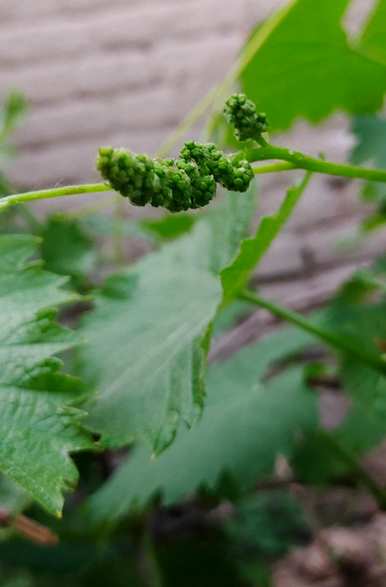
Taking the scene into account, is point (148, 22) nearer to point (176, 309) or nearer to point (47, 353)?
point (176, 309)

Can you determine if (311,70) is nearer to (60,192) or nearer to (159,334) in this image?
(159,334)

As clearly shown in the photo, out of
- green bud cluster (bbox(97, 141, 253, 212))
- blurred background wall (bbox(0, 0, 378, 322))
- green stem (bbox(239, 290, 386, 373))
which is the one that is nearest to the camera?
green bud cluster (bbox(97, 141, 253, 212))

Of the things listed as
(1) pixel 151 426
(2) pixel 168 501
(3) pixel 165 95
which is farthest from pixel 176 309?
(3) pixel 165 95

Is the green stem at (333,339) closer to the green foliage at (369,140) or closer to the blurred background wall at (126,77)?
the green foliage at (369,140)

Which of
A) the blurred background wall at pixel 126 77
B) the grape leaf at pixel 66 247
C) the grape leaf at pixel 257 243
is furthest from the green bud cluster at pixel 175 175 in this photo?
the blurred background wall at pixel 126 77

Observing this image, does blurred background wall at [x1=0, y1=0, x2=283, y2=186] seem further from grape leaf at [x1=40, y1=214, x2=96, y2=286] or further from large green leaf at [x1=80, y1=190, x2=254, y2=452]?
large green leaf at [x1=80, y1=190, x2=254, y2=452]

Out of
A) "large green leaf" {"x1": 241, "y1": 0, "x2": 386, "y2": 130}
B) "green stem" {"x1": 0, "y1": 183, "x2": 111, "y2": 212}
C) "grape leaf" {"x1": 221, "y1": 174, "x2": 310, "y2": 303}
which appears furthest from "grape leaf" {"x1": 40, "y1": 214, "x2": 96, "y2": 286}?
"green stem" {"x1": 0, "y1": 183, "x2": 111, "y2": 212}
